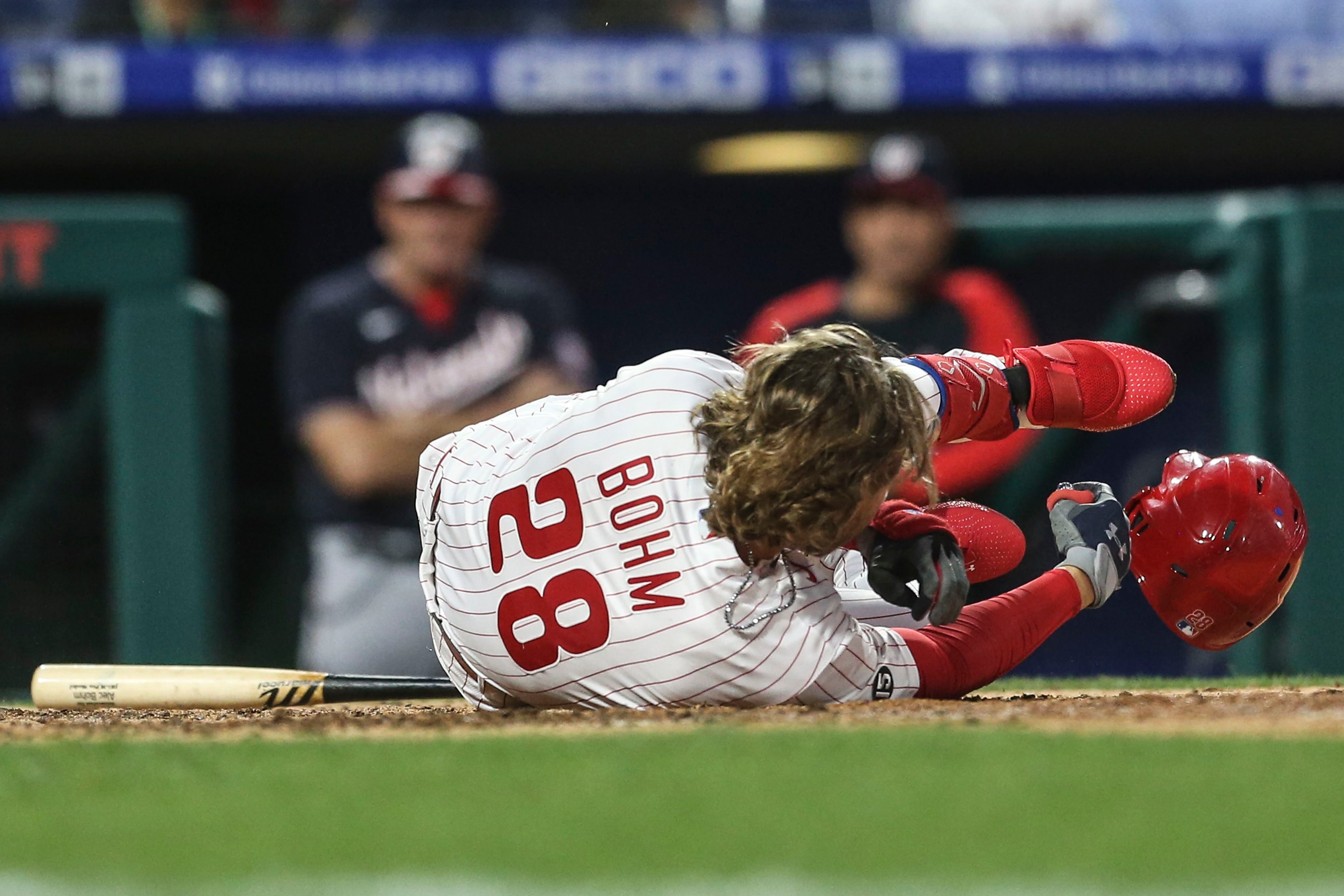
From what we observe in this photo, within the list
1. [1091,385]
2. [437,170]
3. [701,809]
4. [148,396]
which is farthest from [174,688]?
[437,170]

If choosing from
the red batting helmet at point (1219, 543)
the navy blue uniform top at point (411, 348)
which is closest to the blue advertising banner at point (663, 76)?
the navy blue uniform top at point (411, 348)

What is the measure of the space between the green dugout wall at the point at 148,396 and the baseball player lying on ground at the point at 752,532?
6.53 ft

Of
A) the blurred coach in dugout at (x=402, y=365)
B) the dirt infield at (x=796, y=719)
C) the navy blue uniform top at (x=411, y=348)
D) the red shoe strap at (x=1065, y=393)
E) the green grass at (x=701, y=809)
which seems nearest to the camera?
the green grass at (x=701, y=809)

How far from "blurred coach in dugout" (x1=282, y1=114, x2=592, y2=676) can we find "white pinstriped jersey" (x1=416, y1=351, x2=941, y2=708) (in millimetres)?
2205

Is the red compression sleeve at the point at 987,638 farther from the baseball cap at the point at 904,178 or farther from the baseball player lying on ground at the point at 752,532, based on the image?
the baseball cap at the point at 904,178

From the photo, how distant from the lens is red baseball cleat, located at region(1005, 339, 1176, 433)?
2.55 meters

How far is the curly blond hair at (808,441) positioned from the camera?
7.36 ft

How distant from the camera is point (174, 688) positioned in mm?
2850

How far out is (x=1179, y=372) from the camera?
5.71 metres

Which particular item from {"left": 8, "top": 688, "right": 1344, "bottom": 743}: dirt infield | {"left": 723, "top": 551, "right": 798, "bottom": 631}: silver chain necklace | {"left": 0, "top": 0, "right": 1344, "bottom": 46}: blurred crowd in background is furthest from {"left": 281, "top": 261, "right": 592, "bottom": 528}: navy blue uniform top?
{"left": 723, "top": 551, "right": 798, "bottom": 631}: silver chain necklace

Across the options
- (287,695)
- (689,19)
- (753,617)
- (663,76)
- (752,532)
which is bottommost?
(287,695)

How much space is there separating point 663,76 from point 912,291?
172 cm

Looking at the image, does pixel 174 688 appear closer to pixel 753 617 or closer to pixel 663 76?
pixel 753 617

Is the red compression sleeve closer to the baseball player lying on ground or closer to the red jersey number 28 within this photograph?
the baseball player lying on ground
